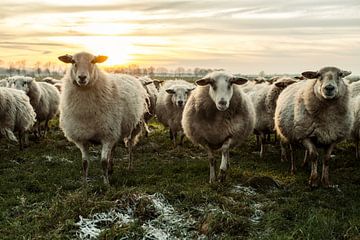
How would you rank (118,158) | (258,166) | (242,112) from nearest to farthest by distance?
(242,112)
(258,166)
(118,158)

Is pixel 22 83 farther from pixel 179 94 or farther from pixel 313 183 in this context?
pixel 313 183

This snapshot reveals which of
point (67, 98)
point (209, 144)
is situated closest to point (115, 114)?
point (67, 98)

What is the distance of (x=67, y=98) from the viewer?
8.88 m

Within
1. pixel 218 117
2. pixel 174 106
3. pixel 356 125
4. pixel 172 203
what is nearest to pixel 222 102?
pixel 218 117

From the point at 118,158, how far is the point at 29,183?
3.35 meters

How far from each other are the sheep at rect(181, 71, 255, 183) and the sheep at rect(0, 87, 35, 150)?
5.77m

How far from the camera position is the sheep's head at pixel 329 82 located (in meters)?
8.62

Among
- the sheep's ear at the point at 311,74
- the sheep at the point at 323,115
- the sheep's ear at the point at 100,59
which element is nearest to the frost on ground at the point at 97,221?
the sheep's ear at the point at 100,59

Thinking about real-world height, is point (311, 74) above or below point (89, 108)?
above

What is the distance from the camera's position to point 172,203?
707 cm

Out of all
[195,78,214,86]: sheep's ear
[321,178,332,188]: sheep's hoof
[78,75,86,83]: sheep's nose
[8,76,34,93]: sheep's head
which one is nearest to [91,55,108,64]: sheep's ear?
[78,75,86,83]: sheep's nose

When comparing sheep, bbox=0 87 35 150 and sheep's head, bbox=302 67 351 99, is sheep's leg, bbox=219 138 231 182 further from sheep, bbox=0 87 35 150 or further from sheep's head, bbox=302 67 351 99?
sheep, bbox=0 87 35 150

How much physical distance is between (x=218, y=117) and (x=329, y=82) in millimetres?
2305

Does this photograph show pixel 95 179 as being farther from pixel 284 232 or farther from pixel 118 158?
pixel 284 232
